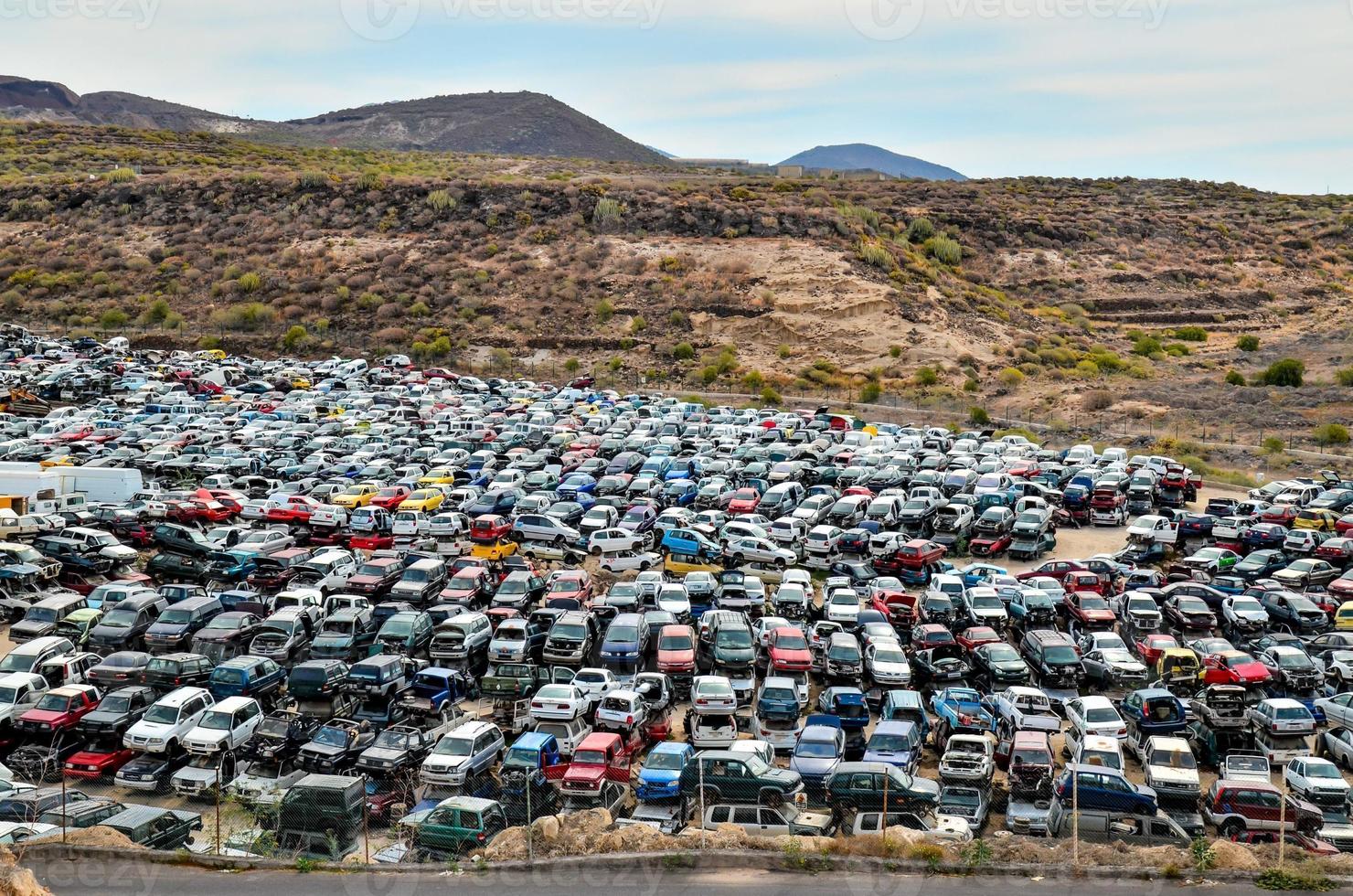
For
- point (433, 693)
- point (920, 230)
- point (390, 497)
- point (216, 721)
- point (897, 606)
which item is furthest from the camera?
point (920, 230)

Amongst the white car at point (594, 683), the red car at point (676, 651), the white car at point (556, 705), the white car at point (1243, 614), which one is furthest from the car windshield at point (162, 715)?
the white car at point (1243, 614)

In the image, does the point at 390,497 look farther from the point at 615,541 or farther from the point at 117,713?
the point at 117,713

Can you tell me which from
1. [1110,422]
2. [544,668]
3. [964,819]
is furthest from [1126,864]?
[1110,422]

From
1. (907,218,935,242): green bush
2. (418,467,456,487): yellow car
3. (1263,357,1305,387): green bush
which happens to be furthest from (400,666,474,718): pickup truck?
(907,218,935,242): green bush

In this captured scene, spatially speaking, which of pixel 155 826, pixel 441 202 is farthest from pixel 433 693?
pixel 441 202

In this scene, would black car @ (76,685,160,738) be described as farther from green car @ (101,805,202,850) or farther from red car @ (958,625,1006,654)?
red car @ (958,625,1006,654)

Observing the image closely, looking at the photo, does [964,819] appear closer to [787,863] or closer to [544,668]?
[787,863]
